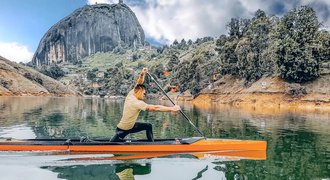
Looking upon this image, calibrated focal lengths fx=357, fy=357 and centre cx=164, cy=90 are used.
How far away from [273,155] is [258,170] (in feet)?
11.7

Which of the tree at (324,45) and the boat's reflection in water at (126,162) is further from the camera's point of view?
the tree at (324,45)

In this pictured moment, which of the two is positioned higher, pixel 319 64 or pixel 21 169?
pixel 319 64

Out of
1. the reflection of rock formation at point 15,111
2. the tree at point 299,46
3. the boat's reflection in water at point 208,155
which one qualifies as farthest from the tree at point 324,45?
the boat's reflection in water at point 208,155

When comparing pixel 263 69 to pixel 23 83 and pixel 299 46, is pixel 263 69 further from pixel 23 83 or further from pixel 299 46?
pixel 23 83

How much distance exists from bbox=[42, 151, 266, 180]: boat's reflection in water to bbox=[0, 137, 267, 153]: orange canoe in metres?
0.22

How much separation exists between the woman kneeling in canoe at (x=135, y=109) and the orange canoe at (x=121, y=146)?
0.72 meters

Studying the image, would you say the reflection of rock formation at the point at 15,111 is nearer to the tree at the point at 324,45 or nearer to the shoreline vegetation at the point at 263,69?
the shoreline vegetation at the point at 263,69

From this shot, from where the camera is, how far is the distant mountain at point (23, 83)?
118 m

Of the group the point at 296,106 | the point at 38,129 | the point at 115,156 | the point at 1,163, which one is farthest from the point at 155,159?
the point at 296,106

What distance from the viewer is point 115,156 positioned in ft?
47.5

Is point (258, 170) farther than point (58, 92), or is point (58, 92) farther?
point (58, 92)

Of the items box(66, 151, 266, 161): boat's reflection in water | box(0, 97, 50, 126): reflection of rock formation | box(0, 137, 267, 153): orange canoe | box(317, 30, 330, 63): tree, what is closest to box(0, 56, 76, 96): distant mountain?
box(0, 97, 50, 126): reflection of rock formation

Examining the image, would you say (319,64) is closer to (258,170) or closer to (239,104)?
(239,104)

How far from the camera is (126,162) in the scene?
1358cm
